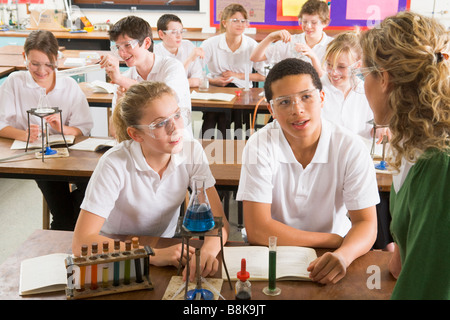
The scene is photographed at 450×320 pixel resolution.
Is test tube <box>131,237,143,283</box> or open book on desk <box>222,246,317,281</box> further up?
test tube <box>131,237,143,283</box>

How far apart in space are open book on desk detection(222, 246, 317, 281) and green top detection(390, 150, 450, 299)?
451 mm

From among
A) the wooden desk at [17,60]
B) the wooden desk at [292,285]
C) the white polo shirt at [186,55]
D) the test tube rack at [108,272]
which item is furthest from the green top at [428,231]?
the wooden desk at [17,60]

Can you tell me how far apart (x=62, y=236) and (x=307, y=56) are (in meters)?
2.83

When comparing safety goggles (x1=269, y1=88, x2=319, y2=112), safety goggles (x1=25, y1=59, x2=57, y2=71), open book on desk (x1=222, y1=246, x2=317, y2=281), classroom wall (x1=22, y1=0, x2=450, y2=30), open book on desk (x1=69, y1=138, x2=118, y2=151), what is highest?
classroom wall (x1=22, y1=0, x2=450, y2=30)

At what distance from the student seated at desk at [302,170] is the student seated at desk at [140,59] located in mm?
1349

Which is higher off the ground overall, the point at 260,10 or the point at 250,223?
the point at 260,10

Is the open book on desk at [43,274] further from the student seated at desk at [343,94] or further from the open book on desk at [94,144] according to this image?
the student seated at desk at [343,94]

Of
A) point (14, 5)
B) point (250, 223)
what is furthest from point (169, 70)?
point (14, 5)

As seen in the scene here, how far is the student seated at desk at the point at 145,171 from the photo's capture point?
1.83m

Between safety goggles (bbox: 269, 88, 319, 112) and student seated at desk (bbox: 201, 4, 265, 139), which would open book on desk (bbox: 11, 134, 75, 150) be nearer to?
safety goggles (bbox: 269, 88, 319, 112)

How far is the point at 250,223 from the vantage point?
182 cm

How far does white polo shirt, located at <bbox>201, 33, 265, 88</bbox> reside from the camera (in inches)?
194

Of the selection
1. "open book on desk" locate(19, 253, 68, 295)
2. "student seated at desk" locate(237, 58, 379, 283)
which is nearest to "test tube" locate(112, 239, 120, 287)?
"open book on desk" locate(19, 253, 68, 295)
